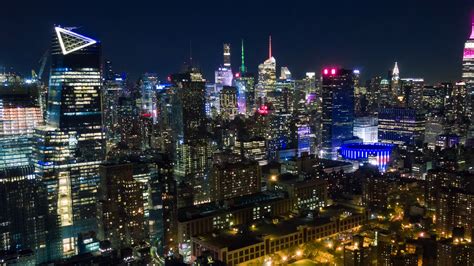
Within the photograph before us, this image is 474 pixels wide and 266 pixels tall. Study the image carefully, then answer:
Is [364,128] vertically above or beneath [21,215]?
above

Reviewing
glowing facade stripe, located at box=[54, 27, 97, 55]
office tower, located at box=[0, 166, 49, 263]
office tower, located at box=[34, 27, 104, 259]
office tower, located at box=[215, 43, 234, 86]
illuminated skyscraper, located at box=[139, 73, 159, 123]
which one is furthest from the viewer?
office tower, located at box=[215, 43, 234, 86]

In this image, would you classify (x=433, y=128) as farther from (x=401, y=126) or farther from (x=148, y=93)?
(x=148, y=93)

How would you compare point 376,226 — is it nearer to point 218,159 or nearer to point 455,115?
point 218,159

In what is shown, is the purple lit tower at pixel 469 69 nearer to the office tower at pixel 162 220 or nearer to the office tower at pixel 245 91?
the office tower at pixel 245 91

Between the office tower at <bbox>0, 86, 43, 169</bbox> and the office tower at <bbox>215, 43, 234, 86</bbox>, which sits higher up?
the office tower at <bbox>215, 43, 234, 86</bbox>

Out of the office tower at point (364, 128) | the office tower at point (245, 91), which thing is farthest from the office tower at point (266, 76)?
the office tower at point (364, 128)

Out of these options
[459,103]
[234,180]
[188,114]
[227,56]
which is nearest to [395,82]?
[459,103]

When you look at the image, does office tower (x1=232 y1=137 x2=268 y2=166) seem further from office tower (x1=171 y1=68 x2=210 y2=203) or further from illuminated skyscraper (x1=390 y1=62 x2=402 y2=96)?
illuminated skyscraper (x1=390 y1=62 x2=402 y2=96)

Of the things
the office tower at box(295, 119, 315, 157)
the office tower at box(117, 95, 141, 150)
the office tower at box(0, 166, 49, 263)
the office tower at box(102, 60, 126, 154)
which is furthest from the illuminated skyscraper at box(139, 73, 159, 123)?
the office tower at box(0, 166, 49, 263)
